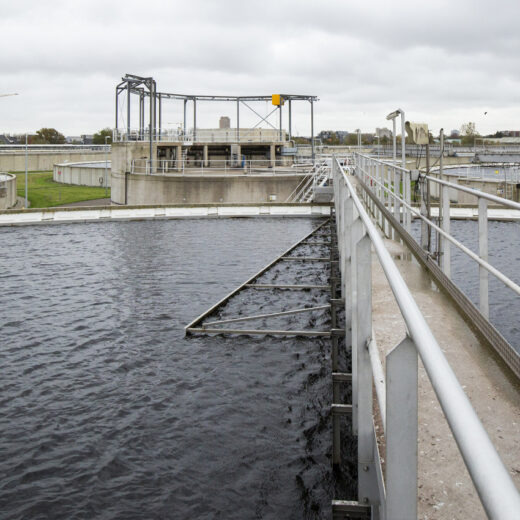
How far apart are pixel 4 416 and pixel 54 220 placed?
796 inches

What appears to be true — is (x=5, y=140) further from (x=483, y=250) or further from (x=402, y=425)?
→ (x=402, y=425)

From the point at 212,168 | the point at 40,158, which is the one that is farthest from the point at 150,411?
the point at 40,158

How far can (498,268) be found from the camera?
1576 centimetres

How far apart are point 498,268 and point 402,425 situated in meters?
15.0

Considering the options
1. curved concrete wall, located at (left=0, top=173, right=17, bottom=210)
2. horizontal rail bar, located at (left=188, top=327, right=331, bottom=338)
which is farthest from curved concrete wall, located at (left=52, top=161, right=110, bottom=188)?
horizontal rail bar, located at (left=188, top=327, right=331, bottom=338)

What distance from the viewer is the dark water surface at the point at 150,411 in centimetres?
540

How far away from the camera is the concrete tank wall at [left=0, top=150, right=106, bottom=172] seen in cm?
9094

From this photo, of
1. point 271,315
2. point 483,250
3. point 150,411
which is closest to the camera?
point 483,250

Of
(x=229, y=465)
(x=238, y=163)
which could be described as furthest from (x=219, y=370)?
(x=238, y=163)

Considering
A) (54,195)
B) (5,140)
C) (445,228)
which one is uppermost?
(5,140)

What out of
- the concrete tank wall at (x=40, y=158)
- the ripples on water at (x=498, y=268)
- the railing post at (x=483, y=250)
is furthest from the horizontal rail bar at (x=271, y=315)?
the concrete tank wall at (x=40, y=158)

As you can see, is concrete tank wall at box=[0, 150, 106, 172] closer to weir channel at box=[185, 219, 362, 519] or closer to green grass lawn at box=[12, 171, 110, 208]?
green grass lawn at box=[12, 171, 110, 208]

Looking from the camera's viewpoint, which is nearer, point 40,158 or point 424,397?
point 424,397

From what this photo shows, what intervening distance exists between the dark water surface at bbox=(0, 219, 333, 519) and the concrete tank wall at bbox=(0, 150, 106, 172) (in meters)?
83.6
